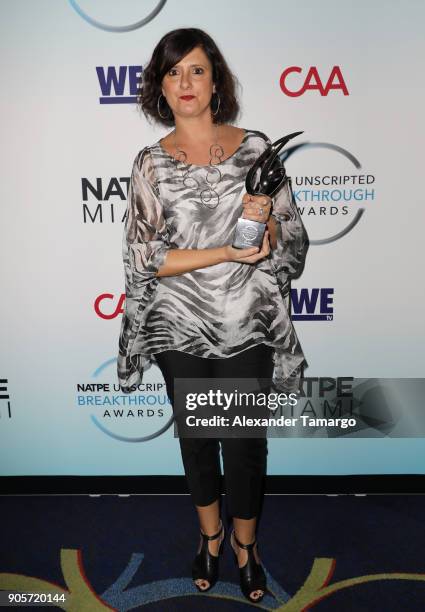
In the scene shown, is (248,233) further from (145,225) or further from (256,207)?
(145,225)

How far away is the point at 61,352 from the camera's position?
90.3 inches

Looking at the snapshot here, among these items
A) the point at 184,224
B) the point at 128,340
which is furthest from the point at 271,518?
the point at 184,224

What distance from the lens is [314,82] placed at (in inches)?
77.7

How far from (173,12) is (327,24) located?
1.76 feet

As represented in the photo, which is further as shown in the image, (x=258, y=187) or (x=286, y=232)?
(x=286, y=232)

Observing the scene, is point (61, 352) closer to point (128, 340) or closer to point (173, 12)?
point (128, 340)

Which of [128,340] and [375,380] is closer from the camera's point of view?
[128,340]

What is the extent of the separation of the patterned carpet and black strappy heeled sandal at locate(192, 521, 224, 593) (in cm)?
4

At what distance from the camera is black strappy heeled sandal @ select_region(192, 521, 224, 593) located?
1.92 meters

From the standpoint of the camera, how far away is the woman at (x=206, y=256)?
64.7 inches

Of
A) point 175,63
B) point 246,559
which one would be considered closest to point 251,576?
point 246,559

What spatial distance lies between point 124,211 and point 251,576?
1388 mm

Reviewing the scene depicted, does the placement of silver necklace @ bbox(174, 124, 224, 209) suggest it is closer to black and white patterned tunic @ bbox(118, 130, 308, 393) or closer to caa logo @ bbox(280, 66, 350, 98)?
black and white patterned tunic @ bbox(118, 130, 308, 393)

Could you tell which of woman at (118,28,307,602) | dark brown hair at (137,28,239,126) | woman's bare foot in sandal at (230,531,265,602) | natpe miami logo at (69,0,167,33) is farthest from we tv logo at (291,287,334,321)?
natpe miami logo at (69,0,167,33)
